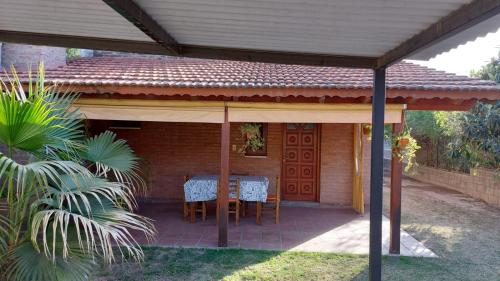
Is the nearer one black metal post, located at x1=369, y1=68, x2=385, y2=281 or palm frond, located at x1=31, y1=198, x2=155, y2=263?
palm frond, located at x1=31, y1=198, x2=155, y2=263

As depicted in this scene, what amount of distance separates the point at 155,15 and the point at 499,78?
12.7 metres

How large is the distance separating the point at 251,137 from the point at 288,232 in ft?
10.2

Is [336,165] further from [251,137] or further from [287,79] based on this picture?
[287,79]

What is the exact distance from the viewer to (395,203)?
6285mm

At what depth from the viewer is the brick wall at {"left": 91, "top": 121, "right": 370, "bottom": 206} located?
9961 mm

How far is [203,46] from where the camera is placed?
3.44 metres

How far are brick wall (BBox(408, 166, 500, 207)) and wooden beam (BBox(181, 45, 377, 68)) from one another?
7779mm

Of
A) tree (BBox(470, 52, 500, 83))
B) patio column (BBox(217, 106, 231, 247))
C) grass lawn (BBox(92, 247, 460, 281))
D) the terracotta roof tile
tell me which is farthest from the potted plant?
tree (BBox(470, 52, 500, 83))

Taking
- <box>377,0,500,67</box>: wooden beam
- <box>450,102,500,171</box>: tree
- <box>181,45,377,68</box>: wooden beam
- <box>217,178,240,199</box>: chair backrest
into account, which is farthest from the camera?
<box>450,102,500,171</box>: tree

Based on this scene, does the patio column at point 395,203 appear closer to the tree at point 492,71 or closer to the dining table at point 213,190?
the dining table at point 213,190

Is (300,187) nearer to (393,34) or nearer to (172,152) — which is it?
(172,152)

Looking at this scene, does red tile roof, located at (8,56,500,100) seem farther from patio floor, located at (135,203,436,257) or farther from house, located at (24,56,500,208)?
patio floor, located at (135,203,436,257)

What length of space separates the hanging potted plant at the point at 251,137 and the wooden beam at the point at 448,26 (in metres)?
6.36

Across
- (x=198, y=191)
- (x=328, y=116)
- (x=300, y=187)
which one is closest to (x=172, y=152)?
(x=198, y=191)
